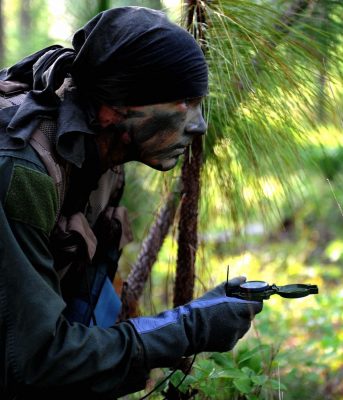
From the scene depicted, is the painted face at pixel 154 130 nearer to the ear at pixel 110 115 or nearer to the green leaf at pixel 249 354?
the ear at pixel 110 115

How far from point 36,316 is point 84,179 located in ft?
1.22

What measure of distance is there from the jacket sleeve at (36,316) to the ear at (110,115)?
0.20m

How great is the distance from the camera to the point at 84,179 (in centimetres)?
152

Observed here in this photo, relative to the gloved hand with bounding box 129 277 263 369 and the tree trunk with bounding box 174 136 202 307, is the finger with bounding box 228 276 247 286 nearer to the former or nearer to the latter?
the gloved hand with bounding box 129 277 263 369

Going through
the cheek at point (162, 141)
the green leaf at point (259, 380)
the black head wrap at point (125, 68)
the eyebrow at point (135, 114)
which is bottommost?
the green leaf at point (259, 380)

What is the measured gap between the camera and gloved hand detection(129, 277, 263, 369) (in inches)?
55.9

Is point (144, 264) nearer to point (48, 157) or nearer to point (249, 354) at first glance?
point (249, 354)

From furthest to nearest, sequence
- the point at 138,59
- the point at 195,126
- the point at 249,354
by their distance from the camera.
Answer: the point at 249,354, the point at 195,126, the point at 138,59

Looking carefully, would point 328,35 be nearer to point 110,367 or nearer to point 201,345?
point 201,345

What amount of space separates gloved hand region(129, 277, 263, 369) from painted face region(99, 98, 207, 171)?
33 centimetres

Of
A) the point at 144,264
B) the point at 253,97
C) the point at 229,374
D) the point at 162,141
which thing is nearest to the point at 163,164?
the point at 162,141

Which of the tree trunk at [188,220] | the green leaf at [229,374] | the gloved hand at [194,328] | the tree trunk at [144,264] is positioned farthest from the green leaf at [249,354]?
the tree trunk at [144,264]

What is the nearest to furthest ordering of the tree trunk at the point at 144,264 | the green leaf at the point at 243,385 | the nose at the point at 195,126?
the nose at the point at 195,126
the green leaf at the point at 243,385
the tree trunk at the point at 144,264

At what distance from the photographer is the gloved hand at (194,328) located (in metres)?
1.42
